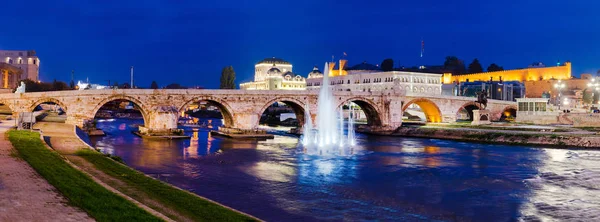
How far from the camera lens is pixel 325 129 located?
47812 millimetres

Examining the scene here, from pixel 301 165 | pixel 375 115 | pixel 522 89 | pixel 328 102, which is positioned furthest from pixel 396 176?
pixel 522 89

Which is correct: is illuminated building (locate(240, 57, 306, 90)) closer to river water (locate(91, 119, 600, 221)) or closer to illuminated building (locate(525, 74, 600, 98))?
illuminated building (locate(525, 74, 600, 98))

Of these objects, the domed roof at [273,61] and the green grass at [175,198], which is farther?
the domed roof at [273,61]

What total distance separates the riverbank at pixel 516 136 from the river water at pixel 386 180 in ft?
9.11

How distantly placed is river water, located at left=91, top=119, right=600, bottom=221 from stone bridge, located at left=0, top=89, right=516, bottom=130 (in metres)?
6.73

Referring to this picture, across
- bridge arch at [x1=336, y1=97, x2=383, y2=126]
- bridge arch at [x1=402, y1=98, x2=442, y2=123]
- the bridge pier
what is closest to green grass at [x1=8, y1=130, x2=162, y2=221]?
the bridge pier

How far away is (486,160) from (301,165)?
10.9 meters

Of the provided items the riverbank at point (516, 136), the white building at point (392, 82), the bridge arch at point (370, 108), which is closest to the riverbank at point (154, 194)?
the riverbank at point (516, 136)

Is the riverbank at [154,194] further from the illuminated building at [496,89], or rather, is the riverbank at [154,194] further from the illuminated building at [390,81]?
the illuminated building at [496,89]

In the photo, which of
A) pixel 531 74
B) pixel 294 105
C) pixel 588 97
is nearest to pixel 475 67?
pixel 531 74

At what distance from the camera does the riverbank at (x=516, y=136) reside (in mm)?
36625

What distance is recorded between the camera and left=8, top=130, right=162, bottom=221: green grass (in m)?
9.95

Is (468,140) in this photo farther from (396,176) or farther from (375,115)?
(396,176)

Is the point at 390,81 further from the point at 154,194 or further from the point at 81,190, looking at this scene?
the point at 81,190
